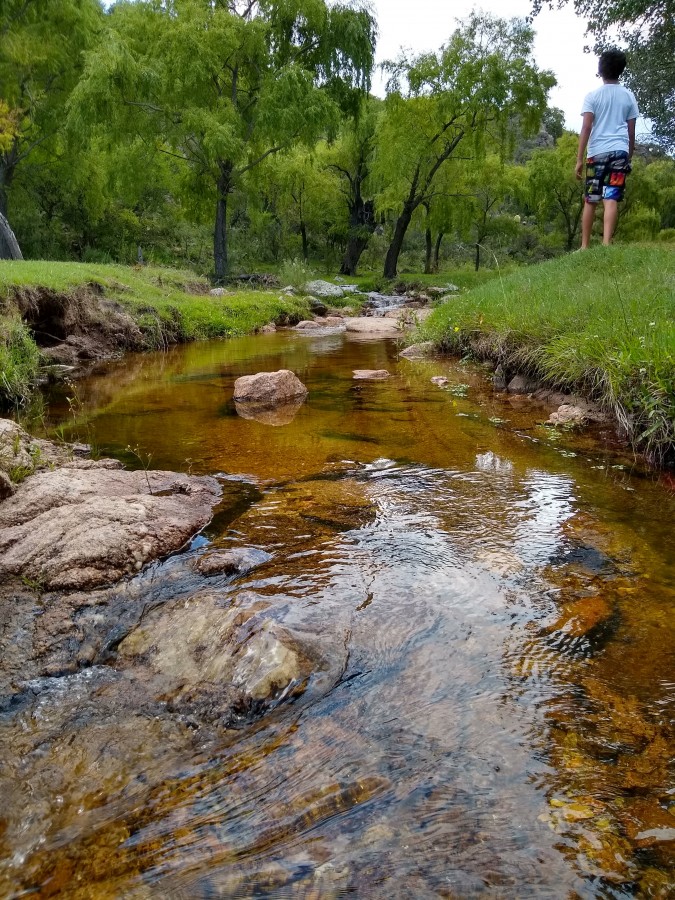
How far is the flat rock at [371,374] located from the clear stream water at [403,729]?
3951 millimetres

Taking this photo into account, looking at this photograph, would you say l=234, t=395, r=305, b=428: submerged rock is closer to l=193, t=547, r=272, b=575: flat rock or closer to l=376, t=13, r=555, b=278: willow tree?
l=193, t=547, r=272, b=575: flat rock

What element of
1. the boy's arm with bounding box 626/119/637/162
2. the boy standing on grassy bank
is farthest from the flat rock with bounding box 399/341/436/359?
the boy's arm with bounding box 626/119/637/162

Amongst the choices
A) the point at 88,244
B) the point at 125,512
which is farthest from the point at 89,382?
the point at 88,244

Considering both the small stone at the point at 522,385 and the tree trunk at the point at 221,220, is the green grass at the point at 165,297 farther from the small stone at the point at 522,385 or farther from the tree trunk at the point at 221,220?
the small stone at the point at 522,385

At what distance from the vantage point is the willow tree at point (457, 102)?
73.5 ft

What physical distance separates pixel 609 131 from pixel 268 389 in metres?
6.18

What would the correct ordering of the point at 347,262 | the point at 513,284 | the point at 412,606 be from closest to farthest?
the point at 412,606, the point at 513,284, the point at 347,262

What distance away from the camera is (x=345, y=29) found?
20891 millimetres

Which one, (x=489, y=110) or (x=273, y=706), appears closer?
(x=273, y=706)

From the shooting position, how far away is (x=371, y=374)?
302 inches

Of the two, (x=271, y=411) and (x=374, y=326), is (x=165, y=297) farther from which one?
(x=271, y=411)

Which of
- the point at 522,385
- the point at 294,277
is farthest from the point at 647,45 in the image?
the point at 522,385

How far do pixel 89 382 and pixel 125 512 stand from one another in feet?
18.3

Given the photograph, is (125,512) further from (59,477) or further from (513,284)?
(513,284)
